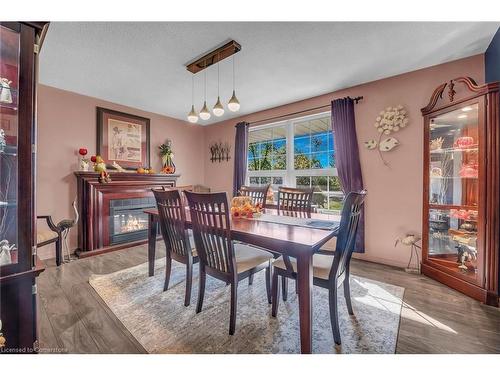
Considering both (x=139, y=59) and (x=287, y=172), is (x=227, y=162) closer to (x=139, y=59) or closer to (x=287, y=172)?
(x=287, y=172)

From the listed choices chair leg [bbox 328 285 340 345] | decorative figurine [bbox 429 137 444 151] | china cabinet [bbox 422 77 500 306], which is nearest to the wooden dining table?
chair leg [bbox 328 285 340 345]

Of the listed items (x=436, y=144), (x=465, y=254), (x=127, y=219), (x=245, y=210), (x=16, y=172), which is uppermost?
(x=436, y=144)

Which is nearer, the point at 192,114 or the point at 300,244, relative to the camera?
the point at 300,244

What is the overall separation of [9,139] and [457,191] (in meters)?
3.65

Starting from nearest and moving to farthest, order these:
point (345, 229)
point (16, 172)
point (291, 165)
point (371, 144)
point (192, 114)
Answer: point (16, 172) < point (345, 229) < point (192, 114) < point (371, 144) < point (291, 165)

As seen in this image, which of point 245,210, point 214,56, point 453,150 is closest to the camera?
point 245,210

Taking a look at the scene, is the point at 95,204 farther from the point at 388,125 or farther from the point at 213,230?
the point at 388,125

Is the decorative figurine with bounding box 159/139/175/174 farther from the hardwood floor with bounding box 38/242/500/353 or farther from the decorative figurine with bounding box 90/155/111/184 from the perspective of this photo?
the hardwood floor with bounding box 38/242/500/353

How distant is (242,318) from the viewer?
1784 mm

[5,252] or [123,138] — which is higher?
[123,138]

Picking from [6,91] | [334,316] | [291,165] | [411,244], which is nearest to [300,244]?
[334,316]

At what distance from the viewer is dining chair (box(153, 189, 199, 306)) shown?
1941 millimetres

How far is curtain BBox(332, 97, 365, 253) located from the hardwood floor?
0.79m
